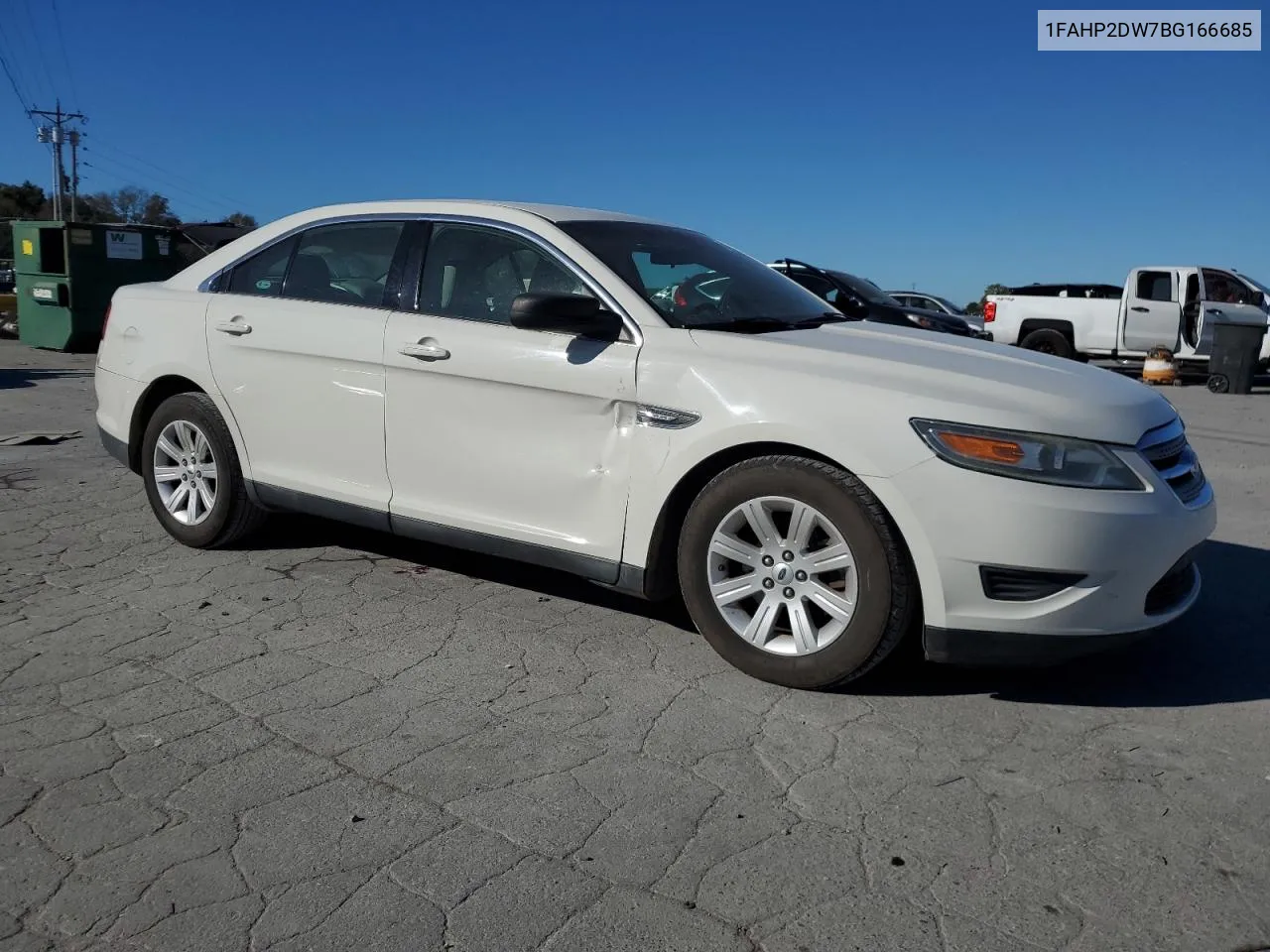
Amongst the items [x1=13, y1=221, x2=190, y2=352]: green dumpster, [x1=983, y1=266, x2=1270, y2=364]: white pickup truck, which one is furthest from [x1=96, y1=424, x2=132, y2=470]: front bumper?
[x1=983, y1=266, x2=1270, y2=364]: white pickup truck

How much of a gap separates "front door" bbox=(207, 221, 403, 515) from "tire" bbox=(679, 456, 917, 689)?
151 cm

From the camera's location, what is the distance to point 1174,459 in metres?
3.83

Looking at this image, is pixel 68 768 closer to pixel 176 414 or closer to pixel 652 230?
pixel 176 414

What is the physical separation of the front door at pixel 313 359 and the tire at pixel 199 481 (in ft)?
0.52

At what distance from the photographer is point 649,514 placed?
4.00 meters

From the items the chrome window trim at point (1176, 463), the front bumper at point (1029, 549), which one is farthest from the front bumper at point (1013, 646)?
the chrome window trim at point (1176, 463)

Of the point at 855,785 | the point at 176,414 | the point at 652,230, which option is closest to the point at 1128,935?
the point at 855,785

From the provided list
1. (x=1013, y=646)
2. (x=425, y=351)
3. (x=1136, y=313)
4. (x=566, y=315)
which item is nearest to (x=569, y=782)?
(x=1013, y=646)

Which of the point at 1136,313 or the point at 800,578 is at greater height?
the point at 1136,313

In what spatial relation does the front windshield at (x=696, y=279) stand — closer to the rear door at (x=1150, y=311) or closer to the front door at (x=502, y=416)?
the front door at (x=502, y=416)

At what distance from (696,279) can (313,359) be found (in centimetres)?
168

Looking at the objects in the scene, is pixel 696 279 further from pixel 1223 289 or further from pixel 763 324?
pixel 1223 289

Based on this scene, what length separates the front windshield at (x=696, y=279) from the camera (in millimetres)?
4328

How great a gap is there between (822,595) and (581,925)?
5.19ft
